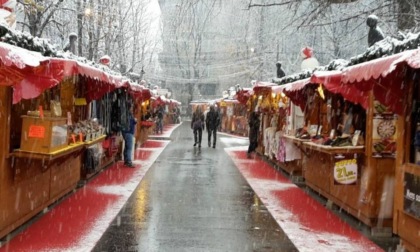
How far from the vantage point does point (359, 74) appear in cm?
727

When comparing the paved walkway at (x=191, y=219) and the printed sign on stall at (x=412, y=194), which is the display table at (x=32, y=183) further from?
the printed sign on stall at (x=412, y=194)

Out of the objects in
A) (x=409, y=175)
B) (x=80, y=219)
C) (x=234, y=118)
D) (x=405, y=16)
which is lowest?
(x=80, y=219)

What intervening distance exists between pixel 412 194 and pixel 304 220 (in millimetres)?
2738

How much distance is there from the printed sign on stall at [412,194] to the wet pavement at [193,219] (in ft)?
5.35

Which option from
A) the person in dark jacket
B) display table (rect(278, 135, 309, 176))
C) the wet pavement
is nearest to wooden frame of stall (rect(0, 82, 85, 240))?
the wet pavement

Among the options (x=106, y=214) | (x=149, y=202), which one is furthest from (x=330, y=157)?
(x=106, y=214)

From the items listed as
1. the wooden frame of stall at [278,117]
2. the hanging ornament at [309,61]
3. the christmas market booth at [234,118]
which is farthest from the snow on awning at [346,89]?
the christmas market booth at [234,118]

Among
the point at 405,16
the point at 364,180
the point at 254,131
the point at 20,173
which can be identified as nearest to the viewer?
the point at 20,173

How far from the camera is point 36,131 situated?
7.89 meters

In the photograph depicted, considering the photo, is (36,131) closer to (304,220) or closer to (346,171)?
(304,220)

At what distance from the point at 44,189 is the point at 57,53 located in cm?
248

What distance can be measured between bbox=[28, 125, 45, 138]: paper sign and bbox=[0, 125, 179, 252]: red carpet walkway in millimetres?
1424

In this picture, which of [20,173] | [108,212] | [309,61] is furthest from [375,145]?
[309,61]

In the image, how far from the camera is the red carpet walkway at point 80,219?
7.14m
